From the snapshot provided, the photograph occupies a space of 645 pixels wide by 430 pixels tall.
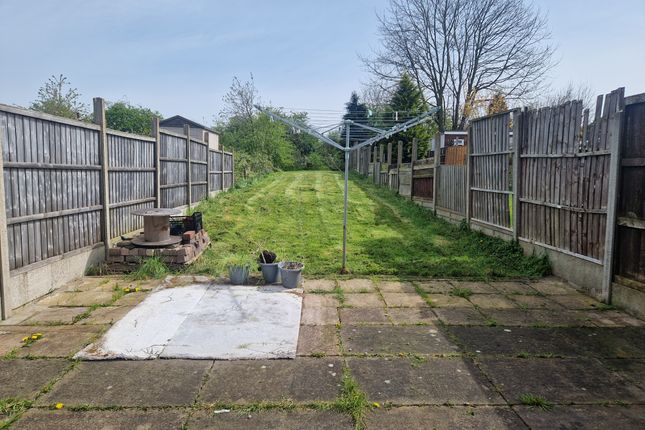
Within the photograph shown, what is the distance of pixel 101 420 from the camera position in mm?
2461

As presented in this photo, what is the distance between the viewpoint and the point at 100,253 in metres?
6.00

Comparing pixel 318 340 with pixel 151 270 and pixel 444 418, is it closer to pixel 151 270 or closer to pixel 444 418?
pixel 444 418

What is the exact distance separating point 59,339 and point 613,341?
15.5 feet

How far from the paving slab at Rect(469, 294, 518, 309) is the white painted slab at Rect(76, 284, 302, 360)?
1.99m

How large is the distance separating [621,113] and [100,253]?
21.7ft

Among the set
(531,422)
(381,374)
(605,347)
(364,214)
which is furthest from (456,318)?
(364,214)

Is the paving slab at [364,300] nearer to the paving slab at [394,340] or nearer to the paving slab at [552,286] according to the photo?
the paving slab at [394,340]

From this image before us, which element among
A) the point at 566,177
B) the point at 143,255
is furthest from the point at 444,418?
the point at 143,255

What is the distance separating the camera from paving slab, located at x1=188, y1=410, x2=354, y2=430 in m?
2.42

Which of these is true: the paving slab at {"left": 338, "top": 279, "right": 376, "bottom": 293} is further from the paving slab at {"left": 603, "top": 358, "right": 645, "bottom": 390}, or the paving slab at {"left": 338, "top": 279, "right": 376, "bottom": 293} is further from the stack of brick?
the paving slab at {"left": 603, "top": 358, "right": 645, "bottom": 390}

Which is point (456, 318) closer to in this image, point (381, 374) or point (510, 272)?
point (381, 374)

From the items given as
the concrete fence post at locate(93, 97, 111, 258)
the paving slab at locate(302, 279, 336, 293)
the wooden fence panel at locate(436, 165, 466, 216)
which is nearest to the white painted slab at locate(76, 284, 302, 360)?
the paving slab at locate(302, 279, 336, 293)

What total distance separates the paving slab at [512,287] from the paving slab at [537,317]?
680 mm

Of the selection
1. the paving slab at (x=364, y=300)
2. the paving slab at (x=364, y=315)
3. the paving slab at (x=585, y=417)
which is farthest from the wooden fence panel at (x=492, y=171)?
the paving slab at (x=585, y=417)
